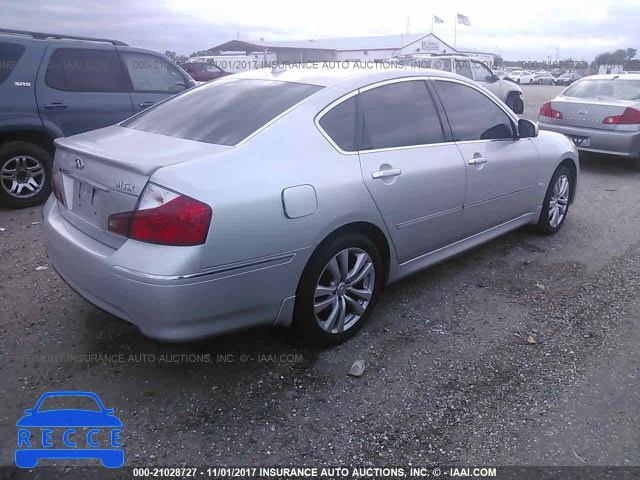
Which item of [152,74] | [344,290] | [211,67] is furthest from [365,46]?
[344,290]

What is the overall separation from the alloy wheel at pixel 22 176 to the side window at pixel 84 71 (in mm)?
933

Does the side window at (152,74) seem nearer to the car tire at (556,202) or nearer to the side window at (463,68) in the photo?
the car tire at (556,202)

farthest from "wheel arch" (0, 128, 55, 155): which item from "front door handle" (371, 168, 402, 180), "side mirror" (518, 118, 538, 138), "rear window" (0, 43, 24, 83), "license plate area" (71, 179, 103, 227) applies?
"side mirror" (518, 118, 538, 138)

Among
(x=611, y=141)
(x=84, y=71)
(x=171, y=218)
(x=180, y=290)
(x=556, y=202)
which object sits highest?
(x=84, y=71)

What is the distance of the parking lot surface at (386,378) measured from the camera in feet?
8.26

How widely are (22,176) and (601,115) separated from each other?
26.9 feet

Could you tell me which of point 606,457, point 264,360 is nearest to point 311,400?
point 264,360

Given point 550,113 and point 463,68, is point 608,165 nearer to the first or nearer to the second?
point 550,113

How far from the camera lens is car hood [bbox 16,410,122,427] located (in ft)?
8.63

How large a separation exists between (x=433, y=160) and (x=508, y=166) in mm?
1041

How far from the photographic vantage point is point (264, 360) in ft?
10.5


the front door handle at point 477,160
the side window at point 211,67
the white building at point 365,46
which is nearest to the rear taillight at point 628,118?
the front door handle at point 477,160

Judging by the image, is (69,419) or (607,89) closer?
(69,419)

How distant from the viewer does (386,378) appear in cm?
304
